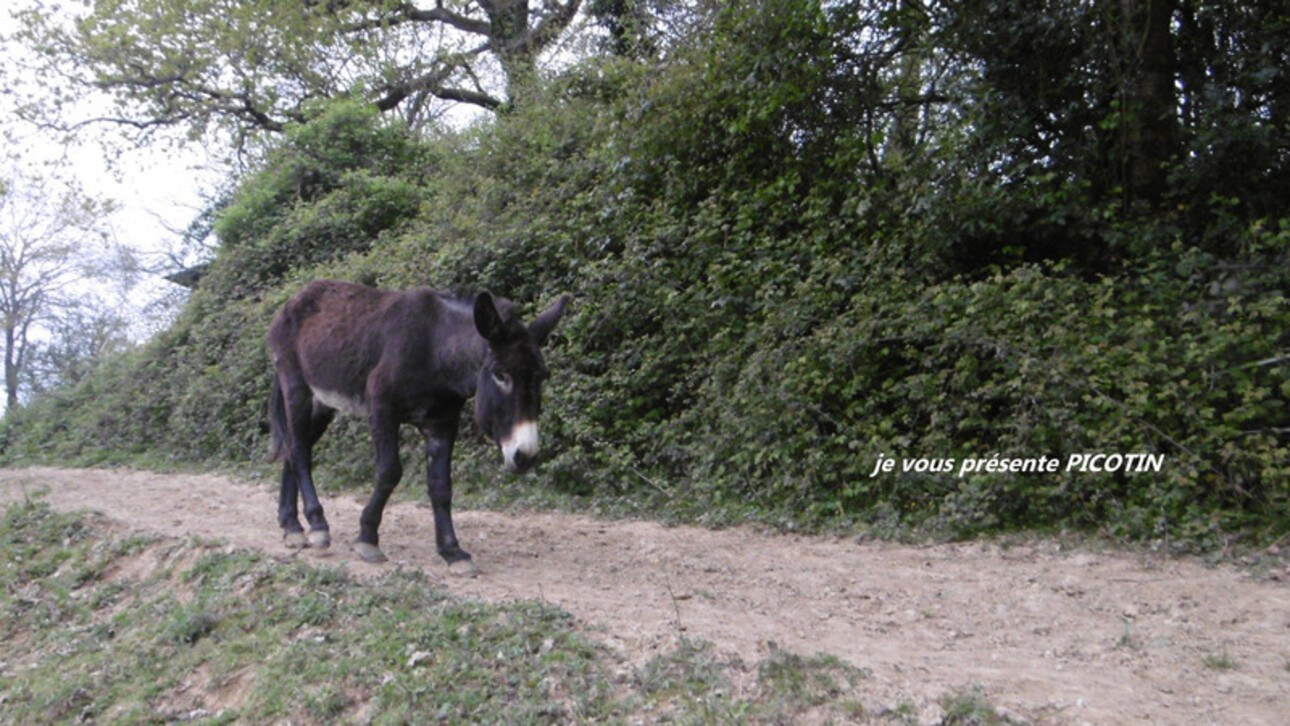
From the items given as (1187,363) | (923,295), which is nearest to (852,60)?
(923,295)

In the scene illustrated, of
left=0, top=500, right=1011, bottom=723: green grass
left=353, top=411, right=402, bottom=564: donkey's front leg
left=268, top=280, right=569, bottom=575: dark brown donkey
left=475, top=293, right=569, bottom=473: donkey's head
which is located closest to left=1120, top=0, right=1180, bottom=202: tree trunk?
left=268, top=280, right=569, bottom=575: dark brown donkey

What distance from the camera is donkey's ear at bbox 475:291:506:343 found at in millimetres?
5258

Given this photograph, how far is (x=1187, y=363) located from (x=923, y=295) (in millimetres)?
2360

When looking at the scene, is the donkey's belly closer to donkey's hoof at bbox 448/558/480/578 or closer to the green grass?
the green grass

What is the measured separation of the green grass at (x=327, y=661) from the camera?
11.6 ft

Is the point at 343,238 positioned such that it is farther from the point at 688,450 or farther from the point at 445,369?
the point at 445,369

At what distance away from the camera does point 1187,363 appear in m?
6.66

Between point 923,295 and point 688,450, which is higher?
point 923,295

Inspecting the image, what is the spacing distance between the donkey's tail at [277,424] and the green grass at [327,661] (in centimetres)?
100

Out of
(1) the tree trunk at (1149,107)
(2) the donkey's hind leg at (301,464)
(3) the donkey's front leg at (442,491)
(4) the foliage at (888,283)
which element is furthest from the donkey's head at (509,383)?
(1) the tree trunk at (1149,107)

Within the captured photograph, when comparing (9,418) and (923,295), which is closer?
(923,295)

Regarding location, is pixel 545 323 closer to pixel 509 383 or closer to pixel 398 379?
pixel 509 383

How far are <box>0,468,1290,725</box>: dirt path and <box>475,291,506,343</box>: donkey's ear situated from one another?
5.08 feet

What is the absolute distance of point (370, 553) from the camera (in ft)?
19.7
